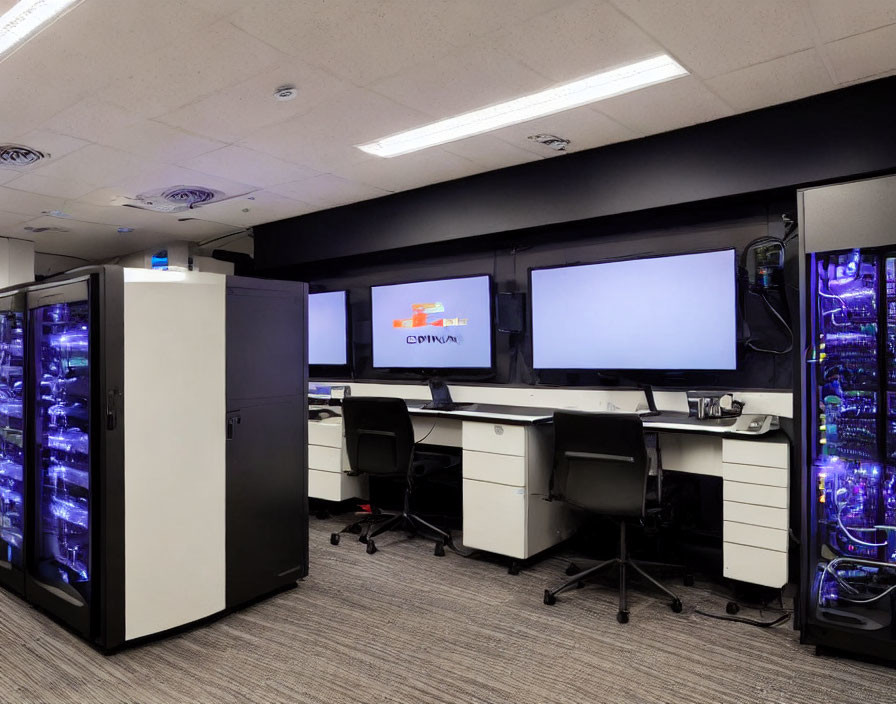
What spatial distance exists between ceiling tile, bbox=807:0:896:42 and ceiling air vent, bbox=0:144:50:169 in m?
4.02

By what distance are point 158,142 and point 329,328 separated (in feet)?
7.29

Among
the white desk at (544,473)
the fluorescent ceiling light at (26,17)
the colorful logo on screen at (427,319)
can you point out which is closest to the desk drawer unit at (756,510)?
the white desk at (544,473)

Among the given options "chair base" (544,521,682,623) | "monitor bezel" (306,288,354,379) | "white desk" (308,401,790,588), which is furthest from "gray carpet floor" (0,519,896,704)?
Answer: "monitor bezel" (306,288,354,379)

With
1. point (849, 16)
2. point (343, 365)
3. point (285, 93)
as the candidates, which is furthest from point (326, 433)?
point (849, 16)

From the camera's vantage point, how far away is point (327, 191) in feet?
15.2

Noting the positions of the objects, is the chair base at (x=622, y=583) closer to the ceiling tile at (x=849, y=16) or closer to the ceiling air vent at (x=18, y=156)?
the ceiling tile at (x=849, y=16)

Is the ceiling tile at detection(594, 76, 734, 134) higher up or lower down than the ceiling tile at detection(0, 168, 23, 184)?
higher up

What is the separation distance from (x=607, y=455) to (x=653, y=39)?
1.77m

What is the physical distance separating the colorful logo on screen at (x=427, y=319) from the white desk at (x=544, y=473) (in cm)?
68

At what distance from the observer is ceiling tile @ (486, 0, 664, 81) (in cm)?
227

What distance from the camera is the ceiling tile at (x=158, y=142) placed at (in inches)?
132

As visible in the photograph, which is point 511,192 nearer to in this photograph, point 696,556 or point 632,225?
point 632,225

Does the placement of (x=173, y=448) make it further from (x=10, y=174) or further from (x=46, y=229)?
(x=46, y=229)

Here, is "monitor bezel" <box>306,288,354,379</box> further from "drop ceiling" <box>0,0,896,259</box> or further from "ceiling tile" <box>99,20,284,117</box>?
"ceiling tile" <box>99,20,284,117</box>
